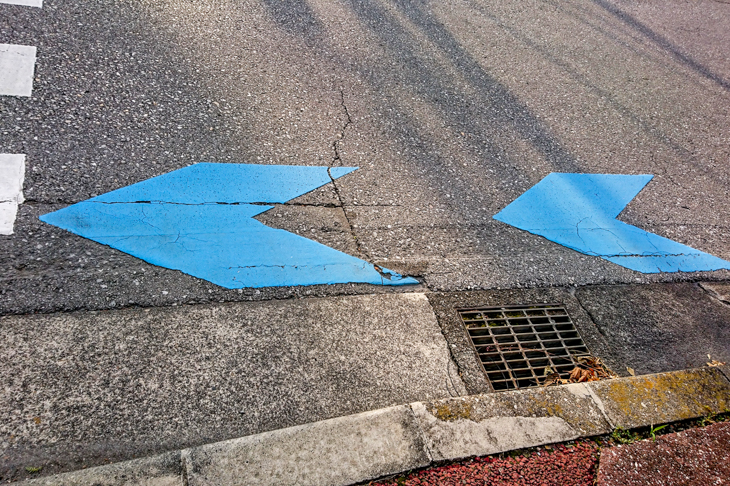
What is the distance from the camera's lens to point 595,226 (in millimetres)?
3752

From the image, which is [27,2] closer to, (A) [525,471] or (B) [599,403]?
(A) [525,471]

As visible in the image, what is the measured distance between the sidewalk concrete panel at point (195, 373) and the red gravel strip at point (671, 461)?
750 millimetres

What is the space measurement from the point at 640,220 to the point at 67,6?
5.17 metres

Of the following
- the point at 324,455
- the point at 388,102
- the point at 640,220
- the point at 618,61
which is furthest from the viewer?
the point at 618,61

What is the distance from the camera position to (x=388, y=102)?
4398 millimetres

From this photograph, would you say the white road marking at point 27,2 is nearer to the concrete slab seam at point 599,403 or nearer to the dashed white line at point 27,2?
the dashed white line at point 27,2

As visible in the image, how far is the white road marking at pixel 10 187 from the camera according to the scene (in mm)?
2711

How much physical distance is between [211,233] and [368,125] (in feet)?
5.63

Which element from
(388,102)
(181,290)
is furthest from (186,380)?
(388,102)

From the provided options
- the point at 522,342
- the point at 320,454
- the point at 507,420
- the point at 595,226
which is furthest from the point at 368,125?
the point at 320,454

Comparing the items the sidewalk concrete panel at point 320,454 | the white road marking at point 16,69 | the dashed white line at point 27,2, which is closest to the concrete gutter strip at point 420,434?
the sidewalk concrete panel at point 320,454

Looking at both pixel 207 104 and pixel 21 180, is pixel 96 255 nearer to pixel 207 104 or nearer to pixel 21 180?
pixel 21 180

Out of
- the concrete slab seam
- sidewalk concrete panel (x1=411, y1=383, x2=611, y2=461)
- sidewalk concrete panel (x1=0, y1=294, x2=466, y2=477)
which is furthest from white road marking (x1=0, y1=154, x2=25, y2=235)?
the concrete slab seam

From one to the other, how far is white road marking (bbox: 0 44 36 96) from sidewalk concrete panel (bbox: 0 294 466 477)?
6.68ft
